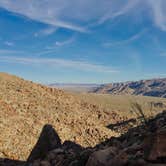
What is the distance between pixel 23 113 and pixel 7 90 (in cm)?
670

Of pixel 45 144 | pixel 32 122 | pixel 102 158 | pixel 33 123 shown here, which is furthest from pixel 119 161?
pixel 32 122

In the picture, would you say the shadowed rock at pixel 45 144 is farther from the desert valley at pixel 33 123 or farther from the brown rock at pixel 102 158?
the brown rock at pixel 102 158

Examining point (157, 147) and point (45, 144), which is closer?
point (157, 147)

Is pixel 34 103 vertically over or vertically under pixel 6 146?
over

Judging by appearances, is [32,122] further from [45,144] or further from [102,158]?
[102,158]

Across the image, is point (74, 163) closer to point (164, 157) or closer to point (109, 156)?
point (109, 156)

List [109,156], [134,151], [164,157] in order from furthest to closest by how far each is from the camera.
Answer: [134,151] → [109,156] → [164,157]

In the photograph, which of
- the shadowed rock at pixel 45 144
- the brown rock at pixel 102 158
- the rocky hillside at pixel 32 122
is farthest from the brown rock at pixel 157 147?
the rocky hillside at pixel 32 122

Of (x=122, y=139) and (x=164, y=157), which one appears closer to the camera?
(x=164, y=157)

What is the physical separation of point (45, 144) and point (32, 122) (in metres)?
10.1

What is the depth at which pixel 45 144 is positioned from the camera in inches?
689

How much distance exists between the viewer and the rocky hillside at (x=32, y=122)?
23188 mm

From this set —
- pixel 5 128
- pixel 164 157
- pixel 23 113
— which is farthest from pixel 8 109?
pixel 164 157

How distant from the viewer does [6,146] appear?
2233cm
